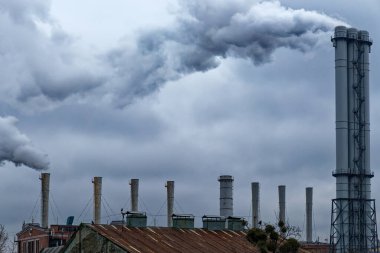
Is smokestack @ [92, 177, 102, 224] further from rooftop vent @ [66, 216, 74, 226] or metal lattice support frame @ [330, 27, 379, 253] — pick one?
metal lattice support frame @ [330, 27, 379, 253]

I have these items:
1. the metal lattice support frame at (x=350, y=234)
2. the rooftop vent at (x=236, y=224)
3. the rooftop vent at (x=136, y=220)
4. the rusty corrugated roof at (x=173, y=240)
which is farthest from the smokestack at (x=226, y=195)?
the rooftop vent at (x=136, y=220)

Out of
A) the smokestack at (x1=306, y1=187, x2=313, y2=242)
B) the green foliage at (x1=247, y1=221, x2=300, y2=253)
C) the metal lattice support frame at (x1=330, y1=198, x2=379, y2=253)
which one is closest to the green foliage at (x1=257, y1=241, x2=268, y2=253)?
the green foliage at (x1=247, y1=221, x2=300, y2=253)

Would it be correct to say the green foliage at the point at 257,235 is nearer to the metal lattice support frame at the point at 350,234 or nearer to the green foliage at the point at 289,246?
the green foliage at the point at 289,246

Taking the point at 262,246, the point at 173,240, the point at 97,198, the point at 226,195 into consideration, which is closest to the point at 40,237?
the point at 97,198

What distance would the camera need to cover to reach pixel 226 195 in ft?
290

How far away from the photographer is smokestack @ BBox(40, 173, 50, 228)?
9375 centimetres

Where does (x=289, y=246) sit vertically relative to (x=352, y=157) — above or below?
below

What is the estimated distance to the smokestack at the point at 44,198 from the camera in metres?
93.8

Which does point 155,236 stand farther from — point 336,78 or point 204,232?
point 336,78

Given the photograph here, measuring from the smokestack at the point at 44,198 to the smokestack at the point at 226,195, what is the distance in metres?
19.0

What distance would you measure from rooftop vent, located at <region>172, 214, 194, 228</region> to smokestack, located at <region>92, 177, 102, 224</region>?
43.8 metres

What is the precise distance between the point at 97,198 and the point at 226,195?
49.0 ft

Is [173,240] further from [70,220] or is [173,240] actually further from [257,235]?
[70,220]

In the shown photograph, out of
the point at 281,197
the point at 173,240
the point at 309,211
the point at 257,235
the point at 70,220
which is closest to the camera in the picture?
the point at 257,235
